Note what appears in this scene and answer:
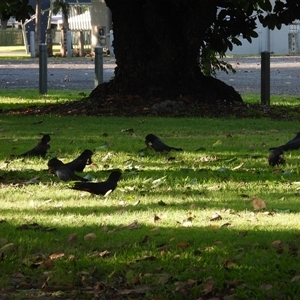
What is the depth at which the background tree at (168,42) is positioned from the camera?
16.9 m

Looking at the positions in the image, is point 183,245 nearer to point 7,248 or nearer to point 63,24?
point 7,248

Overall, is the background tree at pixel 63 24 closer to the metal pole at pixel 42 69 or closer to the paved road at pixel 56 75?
the paved road at pixel 56 75

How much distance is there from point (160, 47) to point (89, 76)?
14444 mm

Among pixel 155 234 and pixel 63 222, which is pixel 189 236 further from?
pixel 63 222

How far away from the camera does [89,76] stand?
31438 millimetres

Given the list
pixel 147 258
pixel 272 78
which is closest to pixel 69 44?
pixel 272 78

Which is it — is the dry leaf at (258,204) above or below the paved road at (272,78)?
above

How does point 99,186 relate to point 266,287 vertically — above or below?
above

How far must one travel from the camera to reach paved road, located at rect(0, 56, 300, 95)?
26.3 meters

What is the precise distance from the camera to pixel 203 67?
63.6 ft

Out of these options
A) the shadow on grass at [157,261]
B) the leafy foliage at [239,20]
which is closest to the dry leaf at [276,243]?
the shadow on grass at [157,261]

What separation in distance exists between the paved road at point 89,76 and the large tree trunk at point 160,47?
6.98 metres

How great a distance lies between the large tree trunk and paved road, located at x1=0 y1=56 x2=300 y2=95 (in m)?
6.98

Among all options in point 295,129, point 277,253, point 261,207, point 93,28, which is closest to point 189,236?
point 277,253
